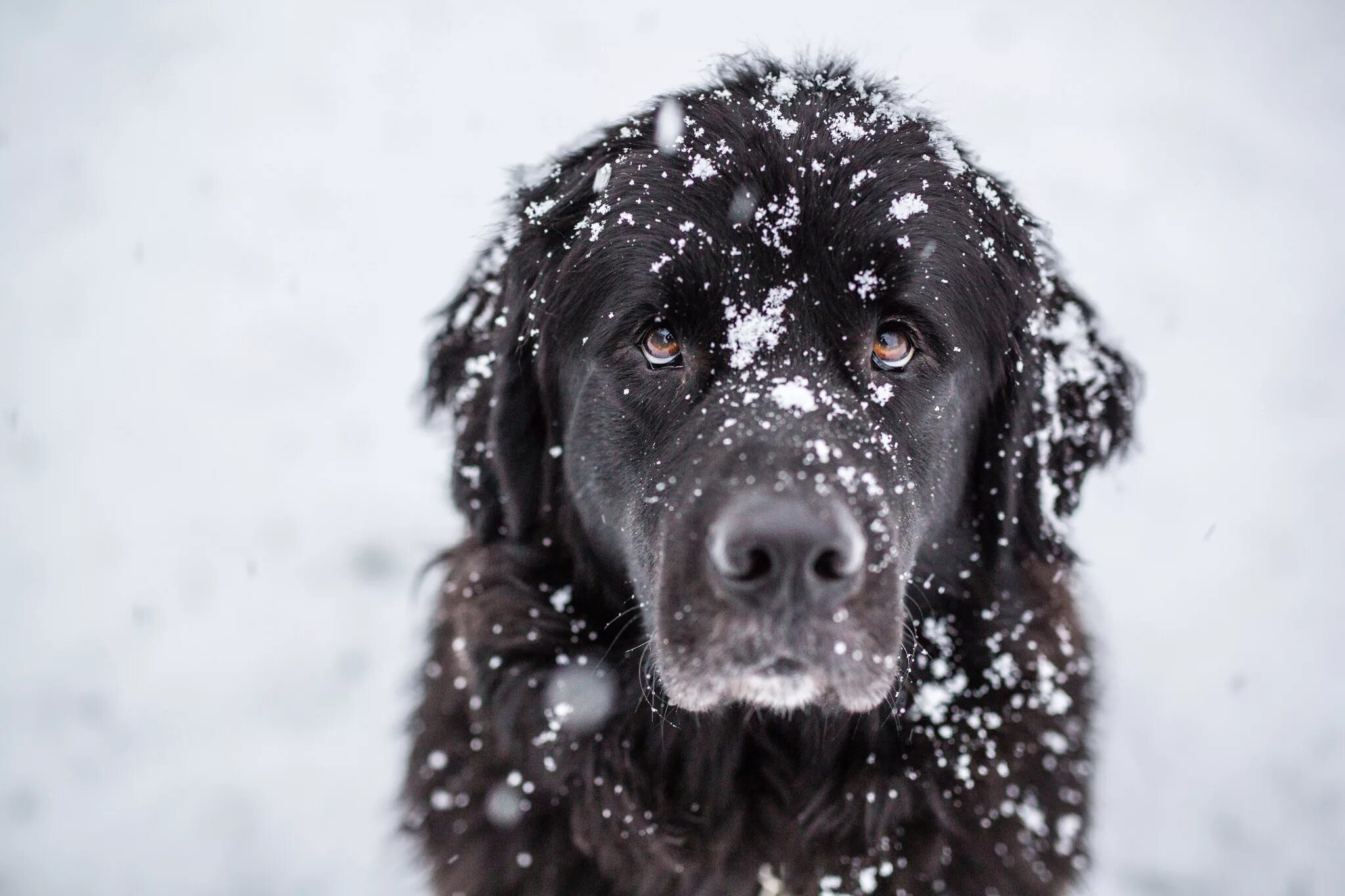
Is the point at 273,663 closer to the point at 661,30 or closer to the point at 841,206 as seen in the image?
the point at 841,206

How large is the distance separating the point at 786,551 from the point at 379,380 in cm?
378

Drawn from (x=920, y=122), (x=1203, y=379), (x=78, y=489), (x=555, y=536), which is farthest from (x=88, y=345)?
(x=1203, y=379)

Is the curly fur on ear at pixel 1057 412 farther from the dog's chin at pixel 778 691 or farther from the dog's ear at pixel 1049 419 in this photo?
A: the dog's chin at pixel 778 691

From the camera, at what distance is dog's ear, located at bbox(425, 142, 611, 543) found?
248 centimetres

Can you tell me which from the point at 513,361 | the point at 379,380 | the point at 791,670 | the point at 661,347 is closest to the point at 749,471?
the point at 791,670

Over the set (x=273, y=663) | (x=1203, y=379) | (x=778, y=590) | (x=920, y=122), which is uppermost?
(x=920, y=122)

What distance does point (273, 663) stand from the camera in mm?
3877

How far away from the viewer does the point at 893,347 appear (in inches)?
87.4

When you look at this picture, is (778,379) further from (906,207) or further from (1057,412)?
(1057,412)

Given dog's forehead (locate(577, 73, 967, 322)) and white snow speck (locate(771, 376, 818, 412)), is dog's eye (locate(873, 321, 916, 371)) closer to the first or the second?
dog's forehead (locate(577, 73, 967, 322))

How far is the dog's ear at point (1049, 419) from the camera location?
2484 mm

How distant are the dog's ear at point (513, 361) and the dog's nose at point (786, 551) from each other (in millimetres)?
955

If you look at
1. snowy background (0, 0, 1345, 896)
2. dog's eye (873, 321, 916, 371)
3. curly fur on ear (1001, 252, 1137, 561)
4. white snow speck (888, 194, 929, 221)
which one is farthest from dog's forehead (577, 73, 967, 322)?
curly fur on ear (1001, 252, 1137, 561)

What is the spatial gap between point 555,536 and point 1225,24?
7.25 m
